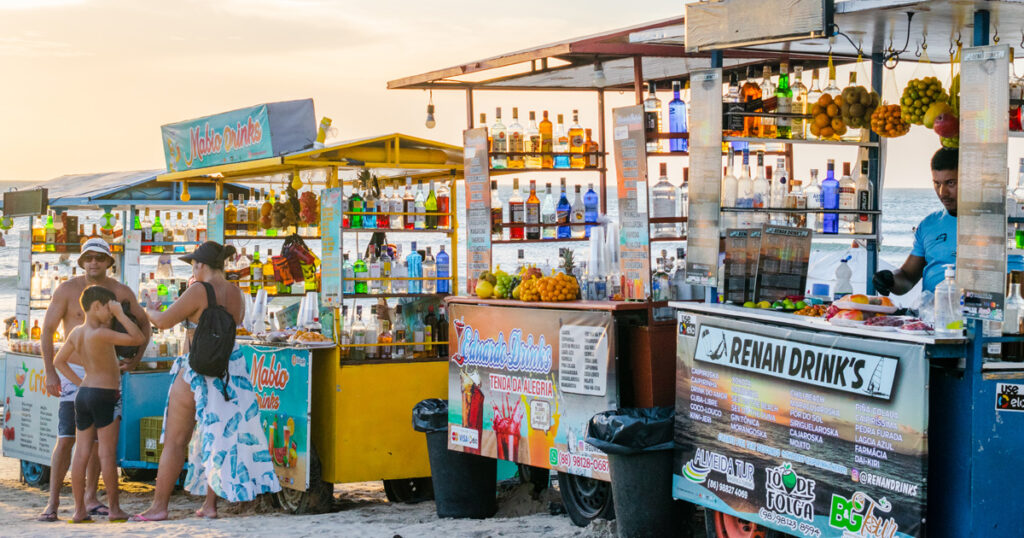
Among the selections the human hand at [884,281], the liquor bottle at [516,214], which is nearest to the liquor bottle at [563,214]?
the liquor bottle at [516,214]

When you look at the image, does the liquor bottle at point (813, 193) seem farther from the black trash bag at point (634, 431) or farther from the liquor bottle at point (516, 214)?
the liquor bottle at point (516, 214)

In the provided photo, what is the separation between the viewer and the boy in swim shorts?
24.8 ft

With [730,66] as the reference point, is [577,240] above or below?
below

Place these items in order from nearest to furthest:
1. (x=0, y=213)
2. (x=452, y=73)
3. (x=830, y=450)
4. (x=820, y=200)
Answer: (x=830, y=450)
(x=820, y=200)
(x=452, y=73)
(x=0, y=213)

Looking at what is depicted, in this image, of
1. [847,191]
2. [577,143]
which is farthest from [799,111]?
[577,143]

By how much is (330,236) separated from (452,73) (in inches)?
54.9

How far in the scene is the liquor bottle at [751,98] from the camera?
A: 6.42m

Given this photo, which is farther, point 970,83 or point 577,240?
point 577,240

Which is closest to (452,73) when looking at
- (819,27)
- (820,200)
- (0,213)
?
(820,200)

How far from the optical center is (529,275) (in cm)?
729

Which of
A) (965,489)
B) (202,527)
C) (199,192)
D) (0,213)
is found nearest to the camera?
(965,489)

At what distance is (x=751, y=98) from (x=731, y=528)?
247 cm

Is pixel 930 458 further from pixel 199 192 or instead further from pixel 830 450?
pixel 199 192

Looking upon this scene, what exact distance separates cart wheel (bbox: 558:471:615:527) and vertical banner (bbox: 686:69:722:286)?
146 cm
